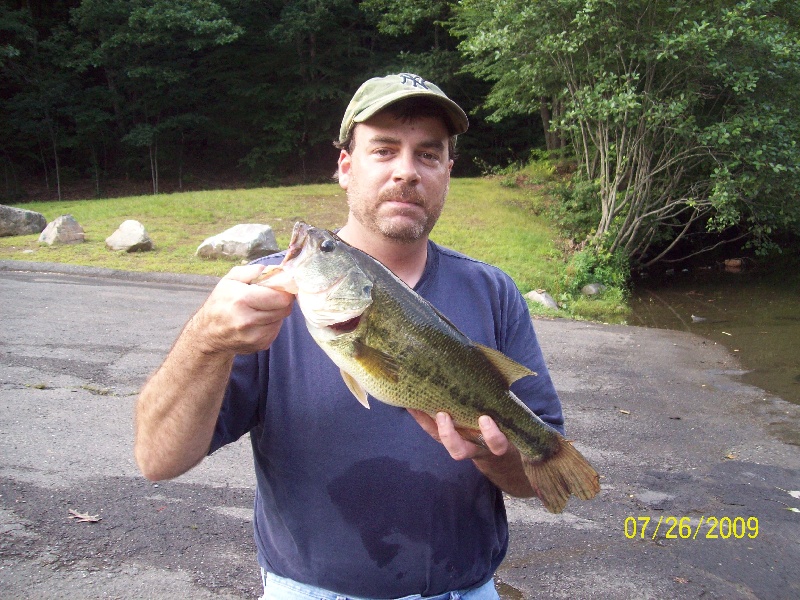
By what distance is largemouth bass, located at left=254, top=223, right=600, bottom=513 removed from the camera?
1.91m

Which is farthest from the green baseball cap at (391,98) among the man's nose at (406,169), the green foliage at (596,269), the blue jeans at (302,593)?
the green foliage at (596,269)

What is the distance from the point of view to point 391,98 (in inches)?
89.6

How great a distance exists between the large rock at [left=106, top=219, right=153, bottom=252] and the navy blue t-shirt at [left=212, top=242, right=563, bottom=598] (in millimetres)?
12681

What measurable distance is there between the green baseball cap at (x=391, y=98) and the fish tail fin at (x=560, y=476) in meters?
1.24

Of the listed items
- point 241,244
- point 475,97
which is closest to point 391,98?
point 241,244

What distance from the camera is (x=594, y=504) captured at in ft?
16.4

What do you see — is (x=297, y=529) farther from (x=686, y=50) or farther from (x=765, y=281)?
(x=765, y=281)

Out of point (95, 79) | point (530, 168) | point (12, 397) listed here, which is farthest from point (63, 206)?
point (530, 168)

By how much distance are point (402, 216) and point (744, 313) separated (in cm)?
1416

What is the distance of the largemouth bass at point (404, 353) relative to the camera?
191 centimetres

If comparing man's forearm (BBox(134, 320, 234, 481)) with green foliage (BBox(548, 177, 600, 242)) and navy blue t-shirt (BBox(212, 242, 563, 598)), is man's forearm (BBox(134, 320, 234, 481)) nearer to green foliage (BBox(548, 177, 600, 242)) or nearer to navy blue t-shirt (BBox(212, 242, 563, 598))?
navy blue t-shirt (BBox(212, 242, 563, 598))

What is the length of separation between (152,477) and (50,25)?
32893 millimetres
